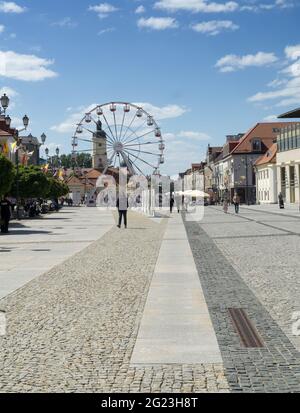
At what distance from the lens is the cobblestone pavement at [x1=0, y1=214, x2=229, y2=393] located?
5.92 meters

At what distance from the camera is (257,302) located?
1027cm

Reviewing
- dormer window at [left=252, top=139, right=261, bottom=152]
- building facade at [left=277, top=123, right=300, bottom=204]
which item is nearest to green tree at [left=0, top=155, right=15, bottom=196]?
building facade at [left=277, top=123, right=300, bottom=204]

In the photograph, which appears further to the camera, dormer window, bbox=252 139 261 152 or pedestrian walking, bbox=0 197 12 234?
dormer window, bbox=252 139 261 152

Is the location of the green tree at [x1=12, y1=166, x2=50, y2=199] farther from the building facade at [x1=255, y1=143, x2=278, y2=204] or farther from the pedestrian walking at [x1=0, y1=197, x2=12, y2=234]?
the building facade at [x1=255, y1=143, x2=278, y2=204]

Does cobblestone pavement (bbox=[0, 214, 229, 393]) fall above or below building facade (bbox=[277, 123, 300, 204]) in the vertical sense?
below

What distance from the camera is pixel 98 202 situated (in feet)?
388

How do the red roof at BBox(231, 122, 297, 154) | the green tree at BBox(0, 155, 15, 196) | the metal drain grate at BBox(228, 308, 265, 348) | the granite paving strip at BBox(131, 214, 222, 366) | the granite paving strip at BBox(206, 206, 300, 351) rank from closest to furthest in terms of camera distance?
the granite paving strip at BBox(131, 214, 222, 366) < the metal drain grate at BBox(228, 308, 265, 348) < the granite paving strip at BBox(206, 206, 300, 351) < the green tree at BBox(0, 155, 15, 196) < the red roof at BBox(231, 122, 297, 154)

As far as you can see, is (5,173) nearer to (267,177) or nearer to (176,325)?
(176,325)

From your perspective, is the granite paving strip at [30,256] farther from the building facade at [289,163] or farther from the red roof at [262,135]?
the red roof at [262,135]

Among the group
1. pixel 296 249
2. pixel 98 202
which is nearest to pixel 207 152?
pixel 98 202

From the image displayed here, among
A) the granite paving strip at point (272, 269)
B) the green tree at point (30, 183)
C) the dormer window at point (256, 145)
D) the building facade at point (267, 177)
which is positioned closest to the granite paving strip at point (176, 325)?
the granite paving strip at point (272, 269)

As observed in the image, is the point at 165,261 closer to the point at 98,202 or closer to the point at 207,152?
the point at 98,202

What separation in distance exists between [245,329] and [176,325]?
91 cm

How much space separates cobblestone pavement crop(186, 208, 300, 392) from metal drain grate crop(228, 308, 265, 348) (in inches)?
2.8
